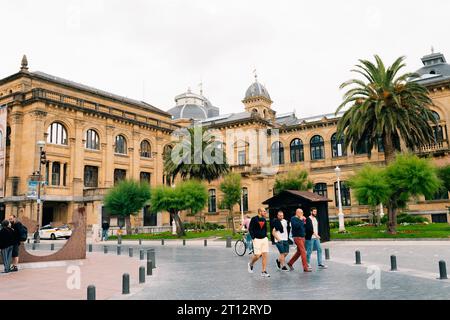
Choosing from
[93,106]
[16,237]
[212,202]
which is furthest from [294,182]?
[16,237]

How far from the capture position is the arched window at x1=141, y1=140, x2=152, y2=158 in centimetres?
5405

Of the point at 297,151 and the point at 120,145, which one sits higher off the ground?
the point at 120,145

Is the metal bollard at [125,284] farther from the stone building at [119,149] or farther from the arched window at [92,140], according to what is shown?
the arched window at [92,140]

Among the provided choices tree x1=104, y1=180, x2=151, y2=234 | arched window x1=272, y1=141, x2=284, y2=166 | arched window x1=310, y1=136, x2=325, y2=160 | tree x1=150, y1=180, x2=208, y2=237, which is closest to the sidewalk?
tree x1=150, y1=180, x2=208, y2=237

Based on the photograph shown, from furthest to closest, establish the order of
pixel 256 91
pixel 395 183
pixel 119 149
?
pixel 256 91, pixel 119 149, pixel 395 183

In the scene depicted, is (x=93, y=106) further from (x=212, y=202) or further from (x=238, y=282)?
(x=238, y=282)

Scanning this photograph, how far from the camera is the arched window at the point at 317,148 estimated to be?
4784cm

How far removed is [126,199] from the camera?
121ft

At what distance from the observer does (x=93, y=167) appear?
4775 cm

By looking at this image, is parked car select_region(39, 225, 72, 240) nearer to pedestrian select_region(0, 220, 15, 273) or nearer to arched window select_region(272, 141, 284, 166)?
pedestrian select_region(0, 220, 15, 273)

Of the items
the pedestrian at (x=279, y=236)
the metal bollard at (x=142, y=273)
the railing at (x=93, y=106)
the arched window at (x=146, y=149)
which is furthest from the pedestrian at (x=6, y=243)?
the arched window at (x=146, y=149)

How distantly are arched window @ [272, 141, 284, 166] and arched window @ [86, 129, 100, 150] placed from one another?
22.3 metres

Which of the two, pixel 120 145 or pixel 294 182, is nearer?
pixel 294 182

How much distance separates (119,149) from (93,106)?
650 cm
